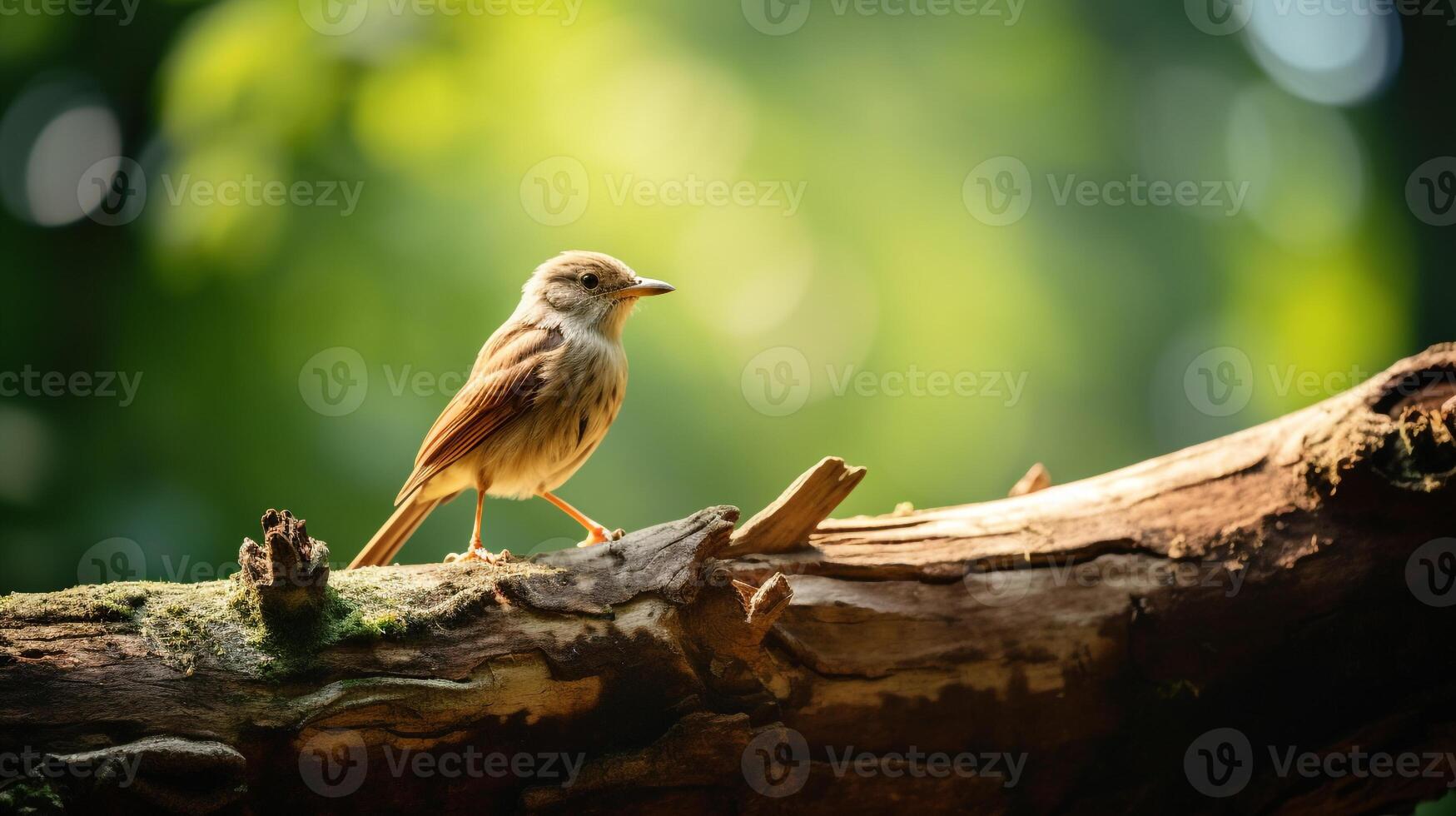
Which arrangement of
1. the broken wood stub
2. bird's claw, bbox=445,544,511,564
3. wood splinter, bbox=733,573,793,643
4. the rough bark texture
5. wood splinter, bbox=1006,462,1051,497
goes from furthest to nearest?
wood splinter, bbox=1006,462,1051,497 < bird's claw, bbox=445,544,511,564 < the broken wood stub < wood splinter, bbox=733,573,793,643 < the rough bark texture

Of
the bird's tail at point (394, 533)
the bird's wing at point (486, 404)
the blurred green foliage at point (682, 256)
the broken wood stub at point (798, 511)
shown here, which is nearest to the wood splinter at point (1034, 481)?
the broken wood stub at point (798, 511)

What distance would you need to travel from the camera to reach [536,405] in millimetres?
3918

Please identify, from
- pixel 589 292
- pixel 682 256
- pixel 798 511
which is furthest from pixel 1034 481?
pixel 682 256

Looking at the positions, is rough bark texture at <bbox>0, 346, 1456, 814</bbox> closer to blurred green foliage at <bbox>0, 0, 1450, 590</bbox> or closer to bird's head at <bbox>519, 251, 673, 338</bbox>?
bird's head at <bbox>519, 251, 673, 338</bbox>

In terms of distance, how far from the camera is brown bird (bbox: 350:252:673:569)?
12.8 feet

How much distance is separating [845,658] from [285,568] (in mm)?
A: 1729

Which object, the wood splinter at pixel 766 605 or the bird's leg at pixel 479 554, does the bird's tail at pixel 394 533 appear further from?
the wood splinter at pixel 766 605

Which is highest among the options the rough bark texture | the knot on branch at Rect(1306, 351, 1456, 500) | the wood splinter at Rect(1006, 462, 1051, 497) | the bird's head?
the bird's head

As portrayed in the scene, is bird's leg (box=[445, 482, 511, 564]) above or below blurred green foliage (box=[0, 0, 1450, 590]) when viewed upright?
below

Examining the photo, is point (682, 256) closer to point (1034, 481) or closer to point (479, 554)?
point (1034, 481)

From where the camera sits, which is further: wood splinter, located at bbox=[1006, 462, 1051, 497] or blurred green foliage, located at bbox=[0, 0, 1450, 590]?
blurred green foliage, located at bbox=[0, 0, 1450, 590]

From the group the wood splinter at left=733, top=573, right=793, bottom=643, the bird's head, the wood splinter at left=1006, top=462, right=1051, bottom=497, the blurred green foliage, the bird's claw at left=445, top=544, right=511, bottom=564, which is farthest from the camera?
the blurred green foliage

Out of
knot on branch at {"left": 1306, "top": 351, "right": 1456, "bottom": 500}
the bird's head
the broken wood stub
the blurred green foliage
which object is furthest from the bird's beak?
knot on branch at {"left": 1306, "top": 351, "right": 1456, "bottom": 500}

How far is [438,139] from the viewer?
603cm
